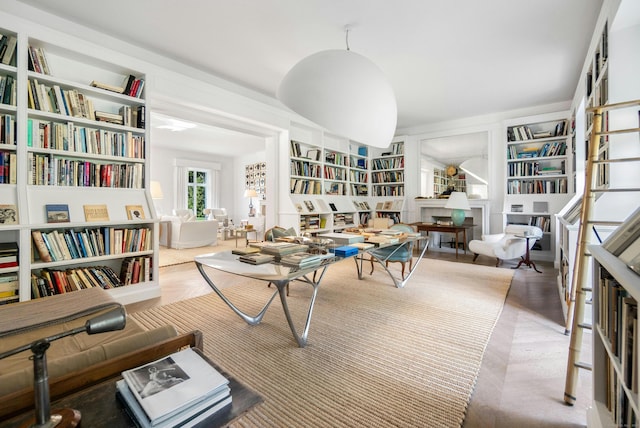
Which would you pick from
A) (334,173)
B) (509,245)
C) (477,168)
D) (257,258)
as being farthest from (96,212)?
(477,168)

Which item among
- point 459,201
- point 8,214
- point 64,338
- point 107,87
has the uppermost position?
point 107,87

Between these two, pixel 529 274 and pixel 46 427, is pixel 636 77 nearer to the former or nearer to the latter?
pixel 529 274

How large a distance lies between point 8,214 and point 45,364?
2.53m

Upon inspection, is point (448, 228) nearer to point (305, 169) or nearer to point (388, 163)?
point (388, 163)

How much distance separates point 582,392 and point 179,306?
2.92m

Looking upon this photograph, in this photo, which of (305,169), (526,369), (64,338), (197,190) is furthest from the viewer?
(197,190)

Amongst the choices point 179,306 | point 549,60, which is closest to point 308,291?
point 179,306

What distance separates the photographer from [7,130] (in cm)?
231

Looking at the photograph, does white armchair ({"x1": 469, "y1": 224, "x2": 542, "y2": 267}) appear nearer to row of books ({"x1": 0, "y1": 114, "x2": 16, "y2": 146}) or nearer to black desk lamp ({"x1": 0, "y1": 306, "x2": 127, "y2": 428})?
black desk lamp ({"x1": 0, "y1": 306, "x2": 127, "y2": 428})

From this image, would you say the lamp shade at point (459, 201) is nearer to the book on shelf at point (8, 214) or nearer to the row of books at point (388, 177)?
the row of books at point (388, 177)

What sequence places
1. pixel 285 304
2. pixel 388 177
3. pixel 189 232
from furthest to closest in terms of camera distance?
pixel 388 177, pixel 189 232, pixel 285 304

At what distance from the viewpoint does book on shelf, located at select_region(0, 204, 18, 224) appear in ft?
7.37

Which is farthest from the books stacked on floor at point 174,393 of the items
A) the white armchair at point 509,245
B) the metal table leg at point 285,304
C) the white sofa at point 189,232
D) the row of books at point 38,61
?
the white sofa at point 189,232

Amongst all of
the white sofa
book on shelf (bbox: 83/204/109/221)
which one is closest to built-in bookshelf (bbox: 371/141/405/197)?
the white sofa
